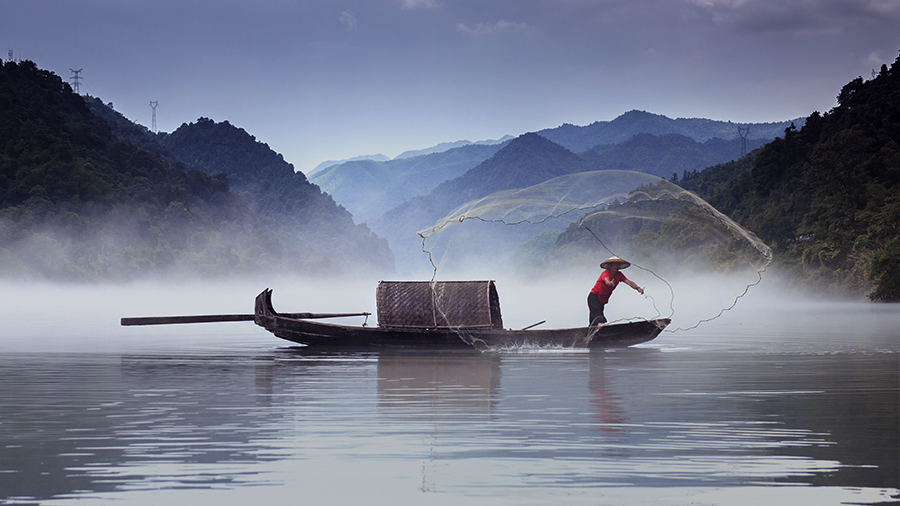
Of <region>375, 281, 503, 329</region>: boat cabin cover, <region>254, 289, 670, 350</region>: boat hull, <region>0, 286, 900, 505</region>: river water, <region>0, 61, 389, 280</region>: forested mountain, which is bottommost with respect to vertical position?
<region>0, 286, 900, 505</region>: river water

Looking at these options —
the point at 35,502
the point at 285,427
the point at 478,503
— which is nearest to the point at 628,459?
the point at 478,503

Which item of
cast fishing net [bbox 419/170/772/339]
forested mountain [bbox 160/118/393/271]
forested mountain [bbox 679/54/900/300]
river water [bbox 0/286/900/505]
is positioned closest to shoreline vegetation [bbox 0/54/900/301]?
forested mountain [bbox 679/54/900/300]

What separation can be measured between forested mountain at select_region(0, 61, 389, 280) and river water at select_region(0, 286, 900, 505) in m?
64.1

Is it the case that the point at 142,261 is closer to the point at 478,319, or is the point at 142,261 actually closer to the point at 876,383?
the point at 478,319

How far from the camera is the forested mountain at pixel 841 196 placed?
49.0 metres

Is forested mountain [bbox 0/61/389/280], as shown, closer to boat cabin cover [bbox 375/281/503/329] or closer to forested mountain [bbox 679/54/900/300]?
forested mountain [bbox 679/54/900/300]

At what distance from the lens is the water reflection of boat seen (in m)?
17.4

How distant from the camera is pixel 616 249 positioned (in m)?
81.2

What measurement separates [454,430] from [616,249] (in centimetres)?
7456

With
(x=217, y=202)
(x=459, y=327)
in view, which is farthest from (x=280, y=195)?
(x=459, y=327)

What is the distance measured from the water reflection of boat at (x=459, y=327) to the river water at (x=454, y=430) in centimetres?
69

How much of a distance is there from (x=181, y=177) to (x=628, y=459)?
112 meters

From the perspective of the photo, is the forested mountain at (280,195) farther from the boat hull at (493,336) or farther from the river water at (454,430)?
the river water at (454,430)

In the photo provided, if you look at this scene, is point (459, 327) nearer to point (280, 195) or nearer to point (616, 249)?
point (616, 249)
